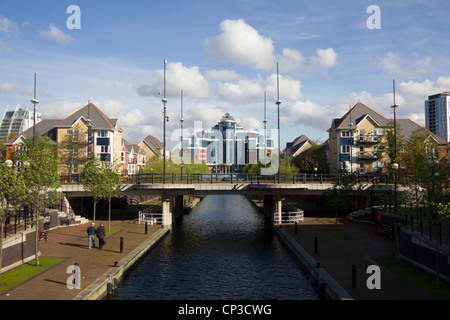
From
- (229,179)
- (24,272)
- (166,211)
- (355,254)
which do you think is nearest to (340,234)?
(355,254)

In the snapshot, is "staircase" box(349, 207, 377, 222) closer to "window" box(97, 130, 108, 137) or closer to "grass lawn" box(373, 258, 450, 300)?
"grass lawn" box(373, 258, 450, 300)

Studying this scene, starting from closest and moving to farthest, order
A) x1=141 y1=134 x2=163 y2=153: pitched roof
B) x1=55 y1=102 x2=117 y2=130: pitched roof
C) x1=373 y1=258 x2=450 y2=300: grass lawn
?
x1=373 y1=258 x2=450 y2=300: grass lawn < x1=55 y1=102 x2=117 y2=130: pitched roof < x1=141 y1=134 x2=163 y2=153: pitched roof

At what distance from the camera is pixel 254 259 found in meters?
26.6

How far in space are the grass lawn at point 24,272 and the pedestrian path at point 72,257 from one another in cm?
38

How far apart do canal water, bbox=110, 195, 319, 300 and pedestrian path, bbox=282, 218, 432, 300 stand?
1.79 metres

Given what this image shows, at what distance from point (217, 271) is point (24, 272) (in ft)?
36.7

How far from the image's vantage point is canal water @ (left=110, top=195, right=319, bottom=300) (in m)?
19.0

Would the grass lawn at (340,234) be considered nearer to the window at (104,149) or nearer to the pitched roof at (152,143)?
the window at (104,149)

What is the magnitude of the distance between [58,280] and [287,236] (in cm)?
1974

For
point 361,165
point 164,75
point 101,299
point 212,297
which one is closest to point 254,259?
point 212,297

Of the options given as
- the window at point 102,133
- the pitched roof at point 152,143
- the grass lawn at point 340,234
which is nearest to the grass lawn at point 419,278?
the grass lawn at point 340,234

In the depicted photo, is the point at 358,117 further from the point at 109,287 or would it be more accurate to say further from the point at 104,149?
the point at 109,287

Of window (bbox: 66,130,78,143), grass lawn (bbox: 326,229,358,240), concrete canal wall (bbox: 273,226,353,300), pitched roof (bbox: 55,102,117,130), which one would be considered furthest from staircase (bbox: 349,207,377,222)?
window (bbox: 66,130,78,143)
